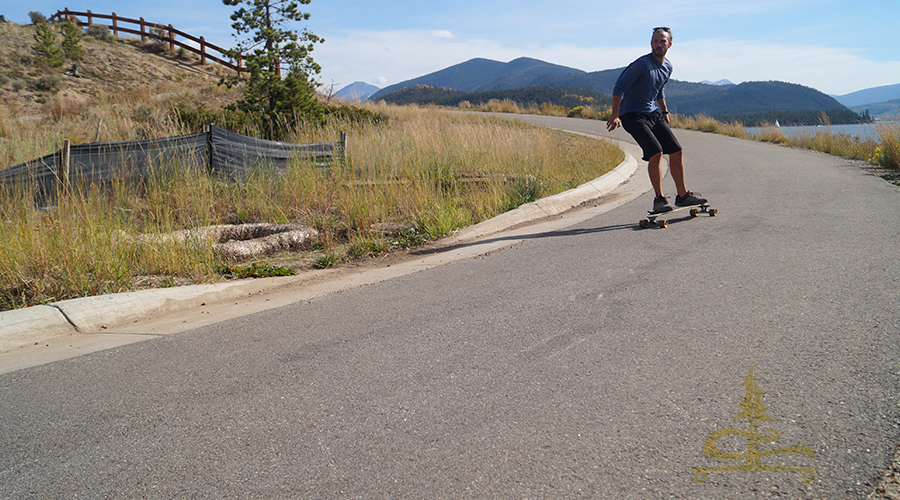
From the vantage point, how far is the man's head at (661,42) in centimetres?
692

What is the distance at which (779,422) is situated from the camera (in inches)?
94.2

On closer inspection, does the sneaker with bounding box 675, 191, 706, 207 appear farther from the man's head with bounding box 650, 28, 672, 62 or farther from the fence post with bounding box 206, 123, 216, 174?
the fence post with bounding box 206, 123, 216, 174

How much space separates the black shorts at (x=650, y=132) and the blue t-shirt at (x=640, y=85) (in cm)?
9

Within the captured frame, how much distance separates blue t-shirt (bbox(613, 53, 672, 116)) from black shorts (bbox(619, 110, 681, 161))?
90mm

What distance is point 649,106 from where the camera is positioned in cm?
695

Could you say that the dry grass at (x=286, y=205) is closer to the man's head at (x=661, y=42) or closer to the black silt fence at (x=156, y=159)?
the black silt fence at (x=156, y=159)

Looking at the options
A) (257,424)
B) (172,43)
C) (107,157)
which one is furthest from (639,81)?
(172,43)

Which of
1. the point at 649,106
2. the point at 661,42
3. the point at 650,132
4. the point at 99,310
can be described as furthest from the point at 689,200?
the point at 99,310

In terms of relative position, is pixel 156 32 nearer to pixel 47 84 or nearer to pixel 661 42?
pixel 47 84

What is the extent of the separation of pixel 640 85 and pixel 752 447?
5.63 meters

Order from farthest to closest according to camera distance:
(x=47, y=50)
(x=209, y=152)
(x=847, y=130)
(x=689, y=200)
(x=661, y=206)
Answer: (x=47, y=50), (x=847, y=130), (x=209, y=152), (x=689, y=200), (x=661, y=206)

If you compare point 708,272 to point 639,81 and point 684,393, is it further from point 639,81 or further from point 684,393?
point 639,81

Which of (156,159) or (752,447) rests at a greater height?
(156,159)

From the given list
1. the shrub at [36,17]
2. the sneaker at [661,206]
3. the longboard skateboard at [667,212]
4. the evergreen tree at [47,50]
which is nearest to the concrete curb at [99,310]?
the longboard skateboard at [667,212]
